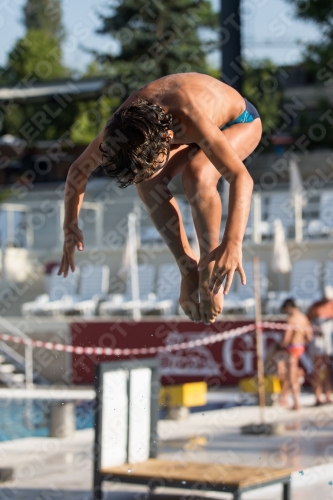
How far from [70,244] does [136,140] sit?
39.7 inches

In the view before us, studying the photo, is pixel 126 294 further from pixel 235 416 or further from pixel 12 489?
pixel 12 489

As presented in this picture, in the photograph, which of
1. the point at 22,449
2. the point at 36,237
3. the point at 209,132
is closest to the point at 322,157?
the point at 36,237

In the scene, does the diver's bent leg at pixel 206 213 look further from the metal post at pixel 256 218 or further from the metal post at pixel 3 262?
the metal post at pixel 3 262

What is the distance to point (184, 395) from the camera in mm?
11258

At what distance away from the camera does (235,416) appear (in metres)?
10.8

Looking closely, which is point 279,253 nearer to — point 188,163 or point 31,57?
point 188,163

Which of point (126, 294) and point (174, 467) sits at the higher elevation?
point (126, 294)

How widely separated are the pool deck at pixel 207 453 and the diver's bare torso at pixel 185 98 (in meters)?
3.42

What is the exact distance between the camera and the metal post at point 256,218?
1505cm

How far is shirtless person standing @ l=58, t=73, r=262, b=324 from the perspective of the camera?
12.0 feet

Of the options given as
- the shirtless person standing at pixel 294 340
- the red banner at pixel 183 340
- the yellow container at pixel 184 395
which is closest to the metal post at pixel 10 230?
the red banner at pixel 183 340

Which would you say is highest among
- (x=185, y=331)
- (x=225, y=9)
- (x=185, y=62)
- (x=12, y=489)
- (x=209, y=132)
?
(x=185, y=62)

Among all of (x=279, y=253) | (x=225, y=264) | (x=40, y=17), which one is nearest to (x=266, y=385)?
(x=279, y=253)

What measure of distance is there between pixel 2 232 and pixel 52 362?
5727 mm
